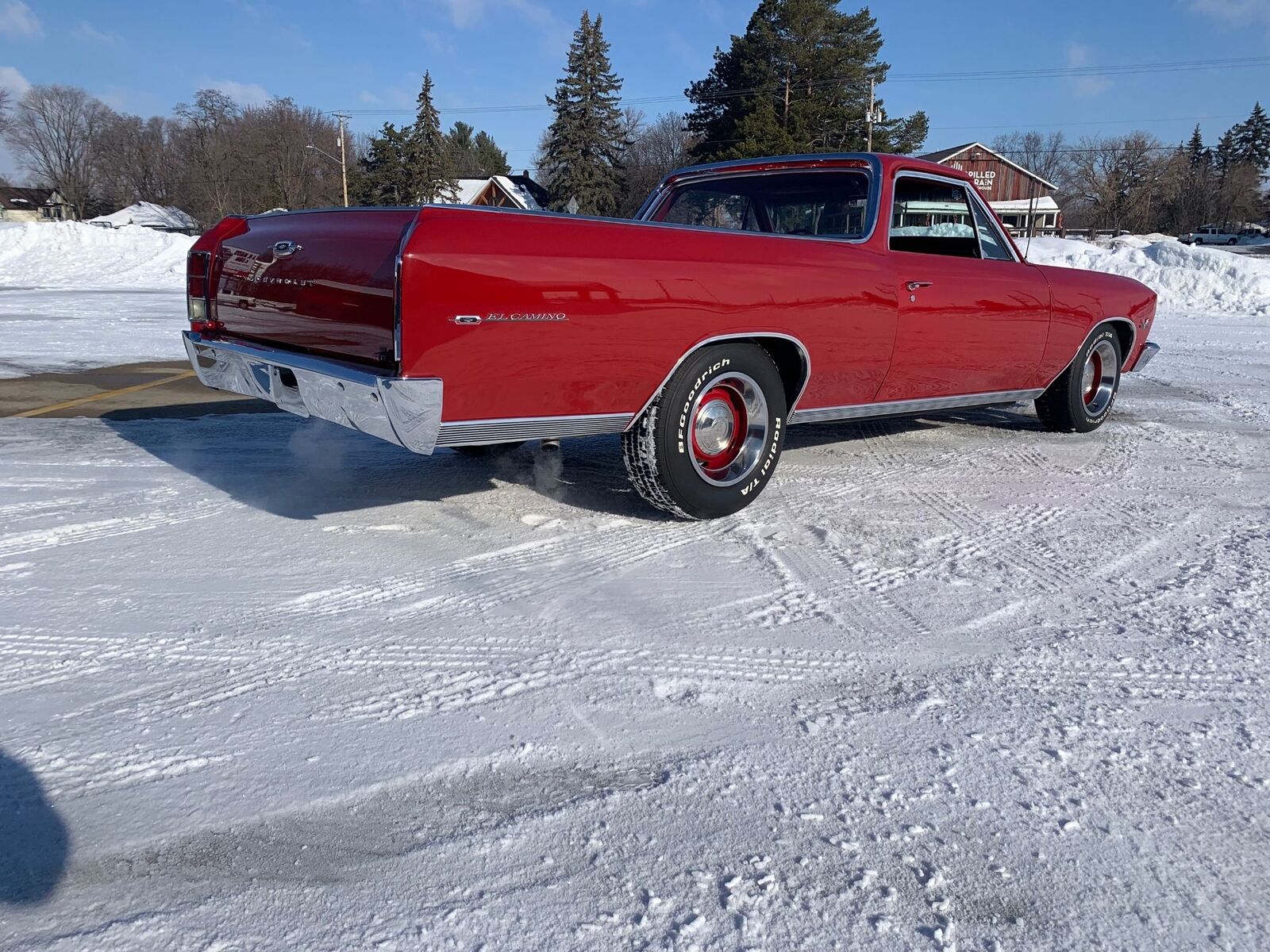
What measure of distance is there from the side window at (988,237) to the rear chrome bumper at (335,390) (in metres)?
3.75

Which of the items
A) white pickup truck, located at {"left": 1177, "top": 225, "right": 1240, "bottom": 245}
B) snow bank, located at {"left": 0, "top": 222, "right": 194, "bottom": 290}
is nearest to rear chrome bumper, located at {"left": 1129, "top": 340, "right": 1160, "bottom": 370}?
snow bank, located at {"left": 0, "top": 222, "right": 194, "bottom": 290}

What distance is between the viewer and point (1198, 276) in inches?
784

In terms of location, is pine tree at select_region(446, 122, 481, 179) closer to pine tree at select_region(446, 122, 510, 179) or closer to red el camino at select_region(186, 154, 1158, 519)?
pine tree at select_region(446, 122, 510, 179)

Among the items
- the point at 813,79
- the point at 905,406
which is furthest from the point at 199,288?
the point at 813,79

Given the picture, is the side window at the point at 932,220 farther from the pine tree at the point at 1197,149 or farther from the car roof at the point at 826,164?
the pine tree at the point at 1197,149

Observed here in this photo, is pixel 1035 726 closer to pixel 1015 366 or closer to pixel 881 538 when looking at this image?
pixel 881 538

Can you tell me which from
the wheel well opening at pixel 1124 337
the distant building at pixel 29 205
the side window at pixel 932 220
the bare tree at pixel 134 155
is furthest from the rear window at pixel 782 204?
the distant building at pixel 29 205

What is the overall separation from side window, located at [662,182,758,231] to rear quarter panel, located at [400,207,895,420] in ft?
3.89

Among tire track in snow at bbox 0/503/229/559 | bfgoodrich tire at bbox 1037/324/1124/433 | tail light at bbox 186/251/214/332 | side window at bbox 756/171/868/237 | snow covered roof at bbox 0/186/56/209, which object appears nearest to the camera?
tire track in snow at bbox 0/503/229/559

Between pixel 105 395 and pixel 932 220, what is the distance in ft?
20.5

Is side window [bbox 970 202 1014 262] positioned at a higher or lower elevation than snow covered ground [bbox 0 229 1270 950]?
higher

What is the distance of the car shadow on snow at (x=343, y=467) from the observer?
468 cm

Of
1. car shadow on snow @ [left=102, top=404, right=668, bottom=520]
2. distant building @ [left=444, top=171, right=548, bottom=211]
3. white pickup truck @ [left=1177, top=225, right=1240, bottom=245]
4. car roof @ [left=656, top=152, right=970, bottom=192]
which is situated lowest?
car shadow on snow @ [left=102, top=404, right=668, bottom=520]

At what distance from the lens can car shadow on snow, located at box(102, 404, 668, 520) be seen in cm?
468
